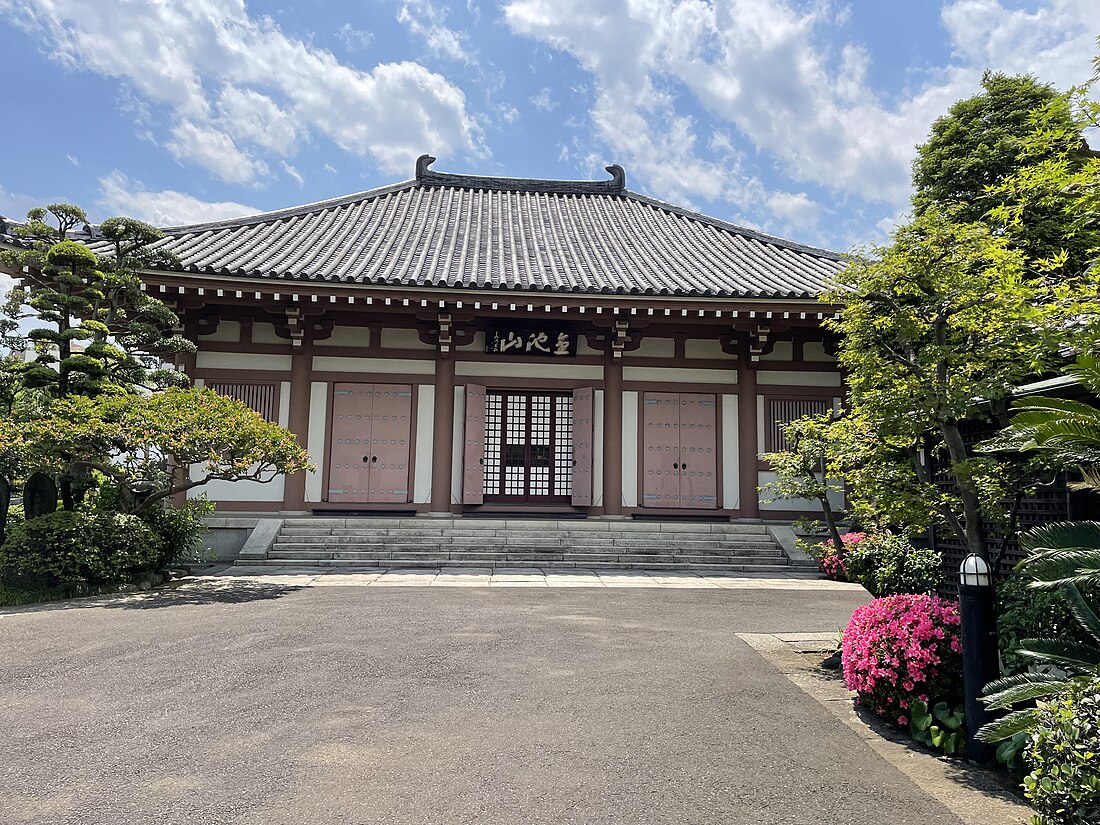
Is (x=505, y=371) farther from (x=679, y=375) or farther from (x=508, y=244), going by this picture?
(x=508, y=244)

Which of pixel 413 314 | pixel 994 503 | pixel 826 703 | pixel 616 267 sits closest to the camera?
pixel 994 503

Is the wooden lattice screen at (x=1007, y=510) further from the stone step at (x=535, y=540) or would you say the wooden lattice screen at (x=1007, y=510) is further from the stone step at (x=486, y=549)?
the stone step at (x=535, y=540)

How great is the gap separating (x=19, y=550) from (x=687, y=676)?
7.73 m

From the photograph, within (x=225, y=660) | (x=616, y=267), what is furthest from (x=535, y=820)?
(x=616, y=267)

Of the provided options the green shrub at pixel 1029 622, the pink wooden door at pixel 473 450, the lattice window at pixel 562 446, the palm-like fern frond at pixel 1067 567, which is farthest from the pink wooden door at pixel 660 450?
the palm-like fern frond at pixel 1067 567

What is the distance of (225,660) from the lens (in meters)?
5.41

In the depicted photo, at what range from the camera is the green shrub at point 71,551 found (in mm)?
8102

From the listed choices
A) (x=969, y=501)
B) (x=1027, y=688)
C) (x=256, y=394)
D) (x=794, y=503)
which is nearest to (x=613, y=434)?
(x=794, y=503)

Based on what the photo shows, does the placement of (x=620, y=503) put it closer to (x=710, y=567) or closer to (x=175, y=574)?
(x=710, y=567)

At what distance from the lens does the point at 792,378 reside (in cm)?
1391

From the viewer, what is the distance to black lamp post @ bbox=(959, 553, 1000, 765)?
12.8 feet

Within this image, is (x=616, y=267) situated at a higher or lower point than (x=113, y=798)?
higher

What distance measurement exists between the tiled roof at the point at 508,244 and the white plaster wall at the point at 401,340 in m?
1.16

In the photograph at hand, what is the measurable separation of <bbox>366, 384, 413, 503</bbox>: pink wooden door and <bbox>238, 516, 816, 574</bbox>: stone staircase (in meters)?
0.82
